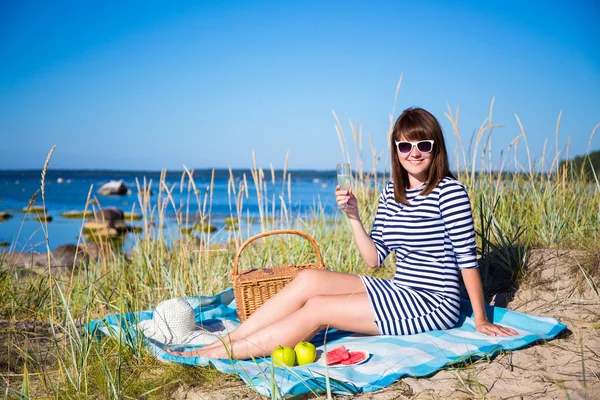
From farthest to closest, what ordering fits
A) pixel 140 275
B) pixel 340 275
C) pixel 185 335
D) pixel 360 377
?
pixel 140 275
pixel 185 335
pixel 340 275
pixel 360 377

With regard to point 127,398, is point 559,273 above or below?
above

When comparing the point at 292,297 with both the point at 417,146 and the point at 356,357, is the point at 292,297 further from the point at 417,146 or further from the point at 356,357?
the point at 417,146

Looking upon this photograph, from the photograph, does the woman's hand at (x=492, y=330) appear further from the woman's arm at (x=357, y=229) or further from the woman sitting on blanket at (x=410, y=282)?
the woman's arm at (x=357, y=229)

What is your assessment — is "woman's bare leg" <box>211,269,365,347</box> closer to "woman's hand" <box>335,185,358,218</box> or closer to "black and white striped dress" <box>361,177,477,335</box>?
"black and white striped dress" <box>361,177,477,335</box>

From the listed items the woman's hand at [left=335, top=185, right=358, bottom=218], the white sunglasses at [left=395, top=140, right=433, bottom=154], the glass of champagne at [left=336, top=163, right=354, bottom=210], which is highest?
the white sunglasses at [left=395, top=140, right=433, bottom=154]

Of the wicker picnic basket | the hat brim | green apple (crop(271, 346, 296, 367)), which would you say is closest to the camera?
green apple (crop(271, 346, 296, 367))

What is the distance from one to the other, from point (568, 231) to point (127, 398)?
10.7 feet

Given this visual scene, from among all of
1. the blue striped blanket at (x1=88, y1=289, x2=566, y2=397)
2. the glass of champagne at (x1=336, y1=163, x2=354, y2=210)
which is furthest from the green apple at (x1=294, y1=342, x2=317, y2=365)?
the glass of champagne at (x1=336, y1=163, x2=354, y2=210)

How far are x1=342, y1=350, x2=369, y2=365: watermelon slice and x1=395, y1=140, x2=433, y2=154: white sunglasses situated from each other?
3.52ft

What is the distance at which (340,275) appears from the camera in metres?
2.67

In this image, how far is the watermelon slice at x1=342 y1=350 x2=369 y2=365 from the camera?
7.68ft

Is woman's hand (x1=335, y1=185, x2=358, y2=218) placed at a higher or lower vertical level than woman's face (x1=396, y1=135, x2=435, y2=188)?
lower

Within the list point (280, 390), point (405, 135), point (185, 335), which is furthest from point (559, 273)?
point (185, 335)

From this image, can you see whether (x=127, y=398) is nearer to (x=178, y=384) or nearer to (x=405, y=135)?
(x=178, y=384)
